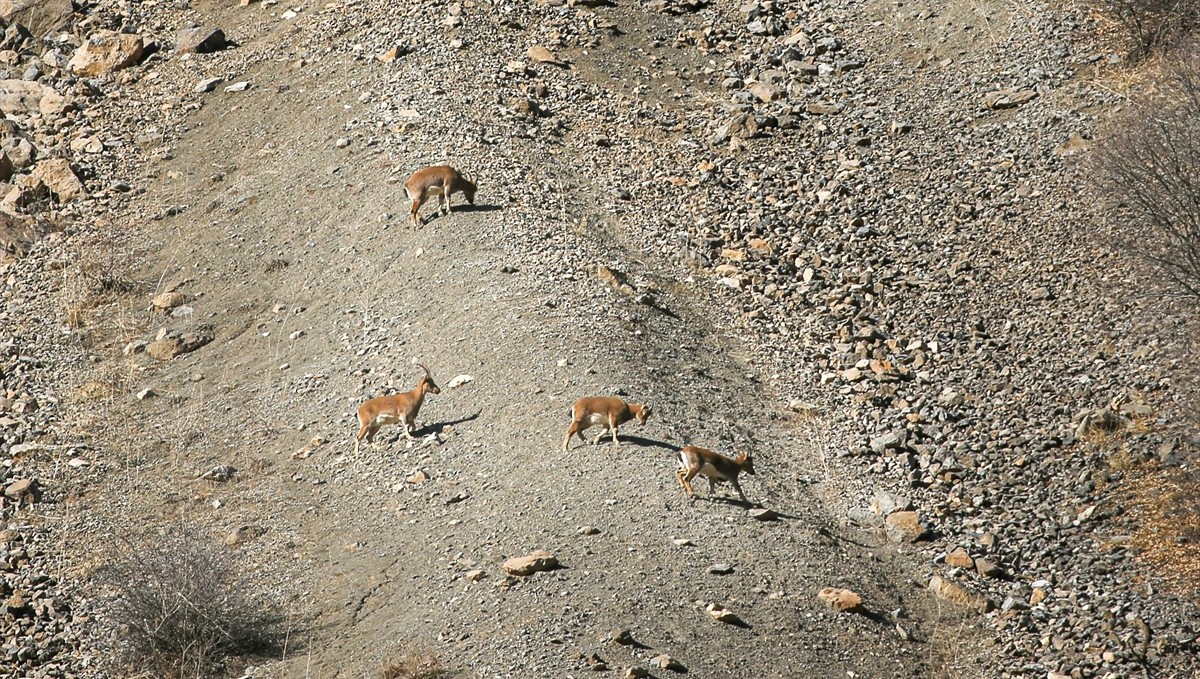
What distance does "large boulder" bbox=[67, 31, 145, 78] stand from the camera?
23.5 metres

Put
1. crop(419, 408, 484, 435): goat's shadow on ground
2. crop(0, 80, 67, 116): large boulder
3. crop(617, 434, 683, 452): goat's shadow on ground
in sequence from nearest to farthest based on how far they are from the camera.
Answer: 1. crop(617, 434, 683, 452): goat's shadow on ground
2. crop(419, 408, 484, 435): goat's shadow on ground
3. crop(0, 80, 67, 116): large boulder

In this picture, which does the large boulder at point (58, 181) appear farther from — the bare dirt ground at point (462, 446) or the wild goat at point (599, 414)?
the wild goat at point (599, 414)

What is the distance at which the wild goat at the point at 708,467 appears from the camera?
12.3 meters

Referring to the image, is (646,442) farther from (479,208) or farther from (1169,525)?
(479,208)

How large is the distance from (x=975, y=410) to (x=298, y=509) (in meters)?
7.02

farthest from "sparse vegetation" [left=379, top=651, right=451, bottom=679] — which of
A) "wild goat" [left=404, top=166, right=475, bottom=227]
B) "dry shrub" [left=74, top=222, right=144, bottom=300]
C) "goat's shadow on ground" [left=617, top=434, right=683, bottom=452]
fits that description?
"dry shrub" [left=74, top=222, right=144, bottom=300]

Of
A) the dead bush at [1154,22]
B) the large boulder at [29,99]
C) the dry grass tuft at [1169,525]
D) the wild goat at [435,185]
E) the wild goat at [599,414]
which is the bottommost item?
the dry grass tuft at [1169,525]

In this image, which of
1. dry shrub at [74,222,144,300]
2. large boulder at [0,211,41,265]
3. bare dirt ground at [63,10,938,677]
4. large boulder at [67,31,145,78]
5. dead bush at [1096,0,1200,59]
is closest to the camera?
bare dirt ground at [63,10,938,677]

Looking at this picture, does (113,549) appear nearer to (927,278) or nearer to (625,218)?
(625,218)

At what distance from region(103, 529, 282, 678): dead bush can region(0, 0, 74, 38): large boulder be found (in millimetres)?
14957

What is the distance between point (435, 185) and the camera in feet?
56.7

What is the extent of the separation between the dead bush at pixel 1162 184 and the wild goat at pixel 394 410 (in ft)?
25.0

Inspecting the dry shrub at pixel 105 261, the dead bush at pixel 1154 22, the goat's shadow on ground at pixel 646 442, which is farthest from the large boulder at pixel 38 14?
the dead bush at pixel 1154 22

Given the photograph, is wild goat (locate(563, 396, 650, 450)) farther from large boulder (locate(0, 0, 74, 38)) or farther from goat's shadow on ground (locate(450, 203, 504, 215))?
large boulder (locate(0, 0, 74, 38))
